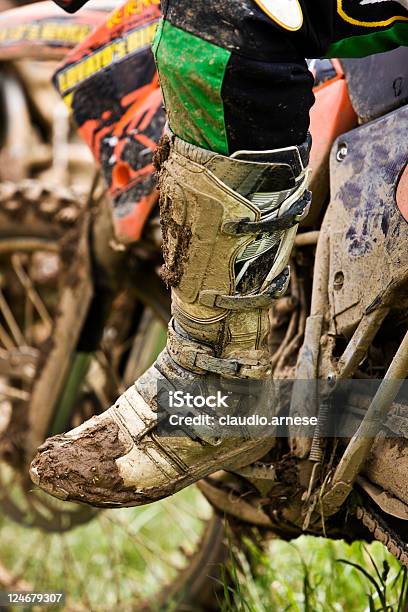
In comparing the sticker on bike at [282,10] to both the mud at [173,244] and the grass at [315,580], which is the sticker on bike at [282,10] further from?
the grass at [315,580]

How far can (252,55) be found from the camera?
3.79 ft

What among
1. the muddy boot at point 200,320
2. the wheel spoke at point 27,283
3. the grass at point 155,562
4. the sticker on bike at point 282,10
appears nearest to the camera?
the sticker on bike at point 282,10

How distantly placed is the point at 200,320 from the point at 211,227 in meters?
0.14

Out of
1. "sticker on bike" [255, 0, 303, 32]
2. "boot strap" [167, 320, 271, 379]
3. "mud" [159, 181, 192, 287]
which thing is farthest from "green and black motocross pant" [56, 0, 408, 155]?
"boot strap" [167, 320, 271, 379]

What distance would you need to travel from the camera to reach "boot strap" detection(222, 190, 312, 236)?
127 centimetres

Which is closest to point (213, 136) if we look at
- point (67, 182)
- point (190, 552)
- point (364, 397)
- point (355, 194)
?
point (355, 194)

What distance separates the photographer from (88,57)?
1.98 meters

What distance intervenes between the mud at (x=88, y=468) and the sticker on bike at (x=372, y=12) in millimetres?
610

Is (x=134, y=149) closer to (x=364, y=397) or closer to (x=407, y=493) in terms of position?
(x=364, y=397)

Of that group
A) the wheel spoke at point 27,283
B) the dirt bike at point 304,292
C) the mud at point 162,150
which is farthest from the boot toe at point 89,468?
the wheel spoke at point 27,283

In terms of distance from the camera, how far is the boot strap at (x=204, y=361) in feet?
4.44

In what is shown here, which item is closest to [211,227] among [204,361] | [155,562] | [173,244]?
[173,244]

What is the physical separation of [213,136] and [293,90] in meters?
0.11

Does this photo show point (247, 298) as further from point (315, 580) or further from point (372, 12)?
point (315, 580)
